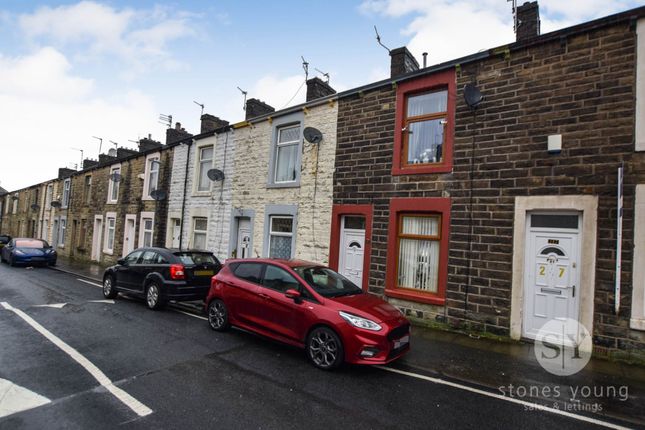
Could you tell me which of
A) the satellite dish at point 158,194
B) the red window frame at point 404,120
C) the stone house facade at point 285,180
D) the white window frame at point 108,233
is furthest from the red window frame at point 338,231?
the white window frame at point 108,233

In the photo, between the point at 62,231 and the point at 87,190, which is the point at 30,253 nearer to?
the point at 87,190

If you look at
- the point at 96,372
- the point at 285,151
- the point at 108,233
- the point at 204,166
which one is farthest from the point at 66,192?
the point at 96,372

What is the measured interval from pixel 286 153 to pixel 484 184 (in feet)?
21.7

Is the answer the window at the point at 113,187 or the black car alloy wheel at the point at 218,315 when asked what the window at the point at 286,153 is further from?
the window at the point at 113,187

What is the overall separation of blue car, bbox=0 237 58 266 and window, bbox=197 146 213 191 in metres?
9.84

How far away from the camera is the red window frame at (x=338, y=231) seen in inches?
367

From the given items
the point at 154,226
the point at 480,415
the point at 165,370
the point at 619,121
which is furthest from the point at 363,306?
the point at 154,226

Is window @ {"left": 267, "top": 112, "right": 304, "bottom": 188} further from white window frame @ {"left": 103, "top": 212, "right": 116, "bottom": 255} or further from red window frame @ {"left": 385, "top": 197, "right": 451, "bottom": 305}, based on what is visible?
white window frame @ {"left": 103, "top": 212, "right": 116, "bottom": 255}

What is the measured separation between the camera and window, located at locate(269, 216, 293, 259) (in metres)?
11.5

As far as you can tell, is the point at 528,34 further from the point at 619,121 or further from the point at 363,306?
the point at 363,306

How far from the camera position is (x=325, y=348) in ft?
17.4

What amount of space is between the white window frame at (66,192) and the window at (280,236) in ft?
73.2

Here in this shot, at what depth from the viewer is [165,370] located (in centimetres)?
505

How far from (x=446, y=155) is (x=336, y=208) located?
3.29 meters
